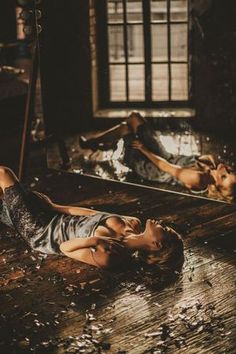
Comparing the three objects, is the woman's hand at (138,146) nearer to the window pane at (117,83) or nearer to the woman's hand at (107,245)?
the woman's hand at (107,245)

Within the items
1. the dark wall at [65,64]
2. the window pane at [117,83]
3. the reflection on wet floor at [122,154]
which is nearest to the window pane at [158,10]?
the window pane at [117,83]

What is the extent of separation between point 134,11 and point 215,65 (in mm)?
1264

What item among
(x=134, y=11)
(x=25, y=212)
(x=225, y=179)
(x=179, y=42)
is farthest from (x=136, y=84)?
(x=25, y=212)

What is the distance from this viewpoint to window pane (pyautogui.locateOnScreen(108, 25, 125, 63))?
7.57 m

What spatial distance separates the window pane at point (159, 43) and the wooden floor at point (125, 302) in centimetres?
345

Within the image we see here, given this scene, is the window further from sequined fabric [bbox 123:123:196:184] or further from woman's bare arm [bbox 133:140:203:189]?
woman's bare arm [bbox 133:140:203:189]

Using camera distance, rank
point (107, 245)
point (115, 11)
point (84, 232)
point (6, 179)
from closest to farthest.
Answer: point (107, 245) → point (84, 232) → point (6, 179) → point (115, 11)

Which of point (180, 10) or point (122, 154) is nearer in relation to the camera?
point (122, 154)

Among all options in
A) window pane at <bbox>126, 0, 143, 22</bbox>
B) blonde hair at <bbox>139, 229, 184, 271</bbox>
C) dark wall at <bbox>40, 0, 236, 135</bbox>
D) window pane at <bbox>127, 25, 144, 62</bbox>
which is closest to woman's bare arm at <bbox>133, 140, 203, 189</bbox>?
blonde hair at <bbox>139, 229, 184, 271</bbox>

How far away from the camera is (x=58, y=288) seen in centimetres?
372

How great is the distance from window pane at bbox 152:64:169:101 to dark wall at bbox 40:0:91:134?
88 centimetres

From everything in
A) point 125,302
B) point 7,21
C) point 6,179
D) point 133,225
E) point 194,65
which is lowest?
point 125,302

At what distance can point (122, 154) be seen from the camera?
5.75 m

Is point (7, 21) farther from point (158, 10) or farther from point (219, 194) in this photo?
point (219, 194)
